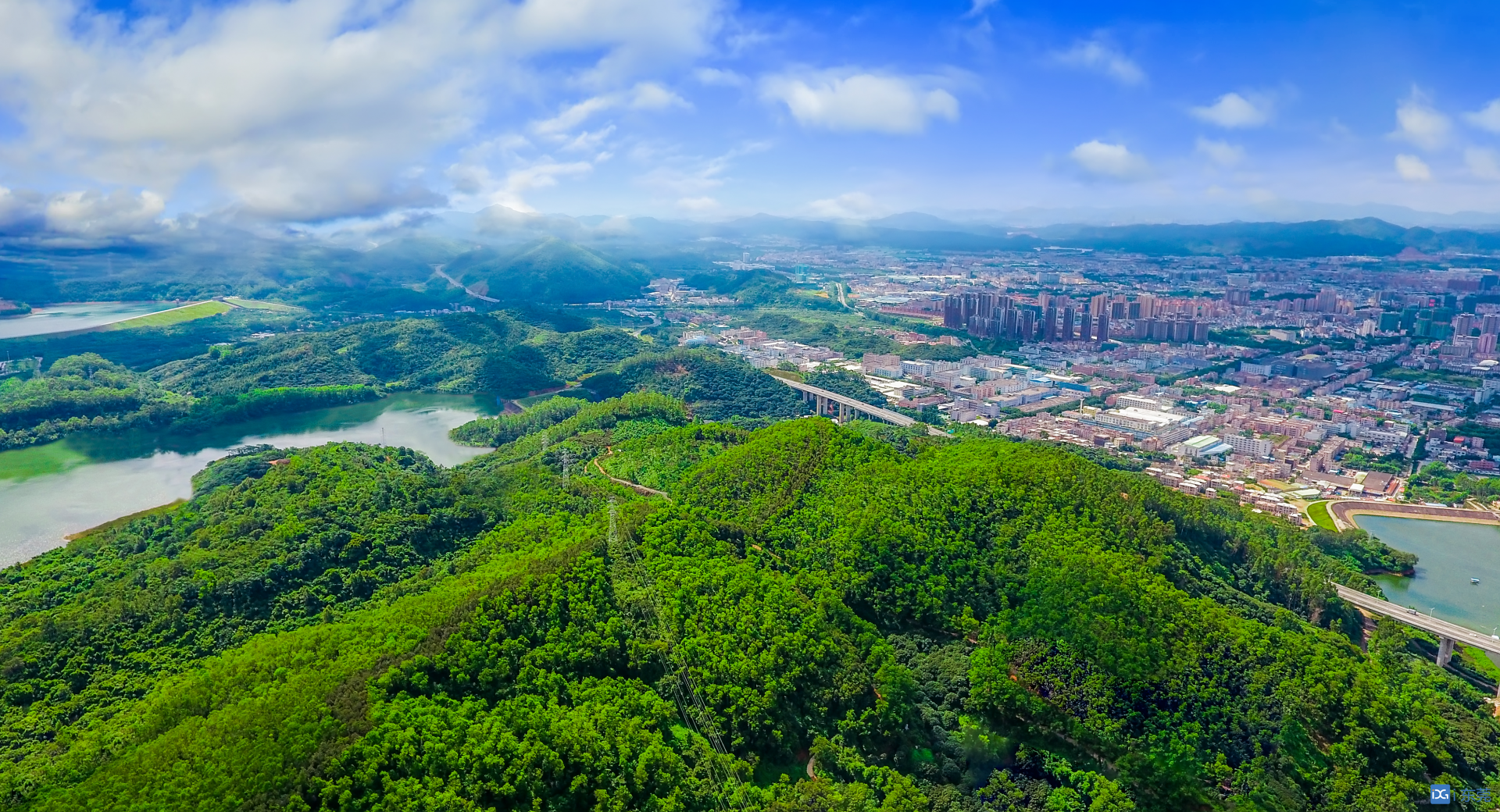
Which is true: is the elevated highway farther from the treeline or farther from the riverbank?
the treeline

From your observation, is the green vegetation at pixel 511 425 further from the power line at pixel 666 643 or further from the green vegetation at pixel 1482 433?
the green vegetation at pixel 1482 433

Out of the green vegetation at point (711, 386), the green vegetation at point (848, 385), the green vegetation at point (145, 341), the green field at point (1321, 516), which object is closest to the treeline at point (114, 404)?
the green vegetation at point (145, 341)

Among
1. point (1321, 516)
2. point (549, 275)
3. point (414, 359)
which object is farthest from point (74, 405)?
point (549, 275)

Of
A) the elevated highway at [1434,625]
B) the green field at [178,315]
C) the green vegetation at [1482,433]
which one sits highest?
the green field at [178,315]

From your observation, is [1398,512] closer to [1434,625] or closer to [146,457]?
[1434,625]

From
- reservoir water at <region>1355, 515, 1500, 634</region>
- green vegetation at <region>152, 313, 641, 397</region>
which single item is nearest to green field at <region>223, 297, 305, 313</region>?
green vegetation at <region>152, 313, 641, 397</region>

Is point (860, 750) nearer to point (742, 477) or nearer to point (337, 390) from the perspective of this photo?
point (742, 477)
